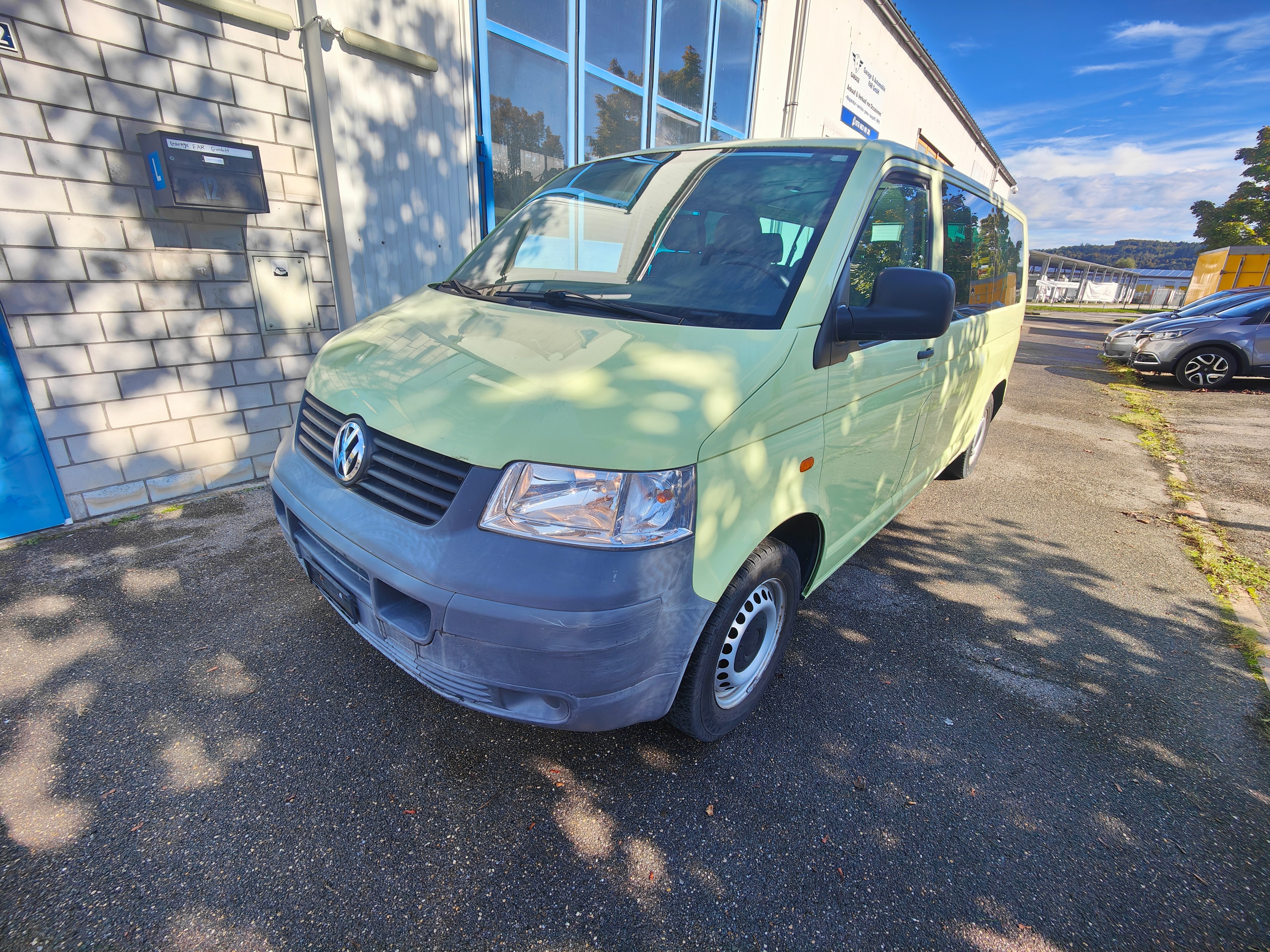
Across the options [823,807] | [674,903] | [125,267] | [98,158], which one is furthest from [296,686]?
[98,158]

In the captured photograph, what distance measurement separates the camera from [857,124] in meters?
12.5

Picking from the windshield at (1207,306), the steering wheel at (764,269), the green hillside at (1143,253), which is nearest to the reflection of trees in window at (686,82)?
the steering wheel at (764,269)

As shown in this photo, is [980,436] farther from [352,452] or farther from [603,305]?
[352,452]

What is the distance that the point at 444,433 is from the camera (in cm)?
177

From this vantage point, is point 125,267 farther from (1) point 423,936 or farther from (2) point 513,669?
(1) point 423,936

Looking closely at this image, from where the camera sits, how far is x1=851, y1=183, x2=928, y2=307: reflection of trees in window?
231 cm

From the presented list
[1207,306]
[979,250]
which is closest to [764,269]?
[979,250]

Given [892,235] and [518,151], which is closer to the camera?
[892,235]

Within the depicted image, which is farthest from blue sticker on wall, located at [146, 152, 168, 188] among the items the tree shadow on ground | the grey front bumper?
the grey front bumper

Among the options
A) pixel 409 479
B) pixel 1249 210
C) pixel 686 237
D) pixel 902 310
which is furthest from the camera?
pixel 1249 210

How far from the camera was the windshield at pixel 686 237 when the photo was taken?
84.4 inches

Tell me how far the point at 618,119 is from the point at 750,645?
22.6ft

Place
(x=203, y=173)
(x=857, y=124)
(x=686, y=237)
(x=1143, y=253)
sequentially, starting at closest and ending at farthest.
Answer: (x=686, y=237), (x=203, y=173), (x=857, y=124), (x=1143, y=253)

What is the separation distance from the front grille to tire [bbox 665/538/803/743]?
35.5 inches
